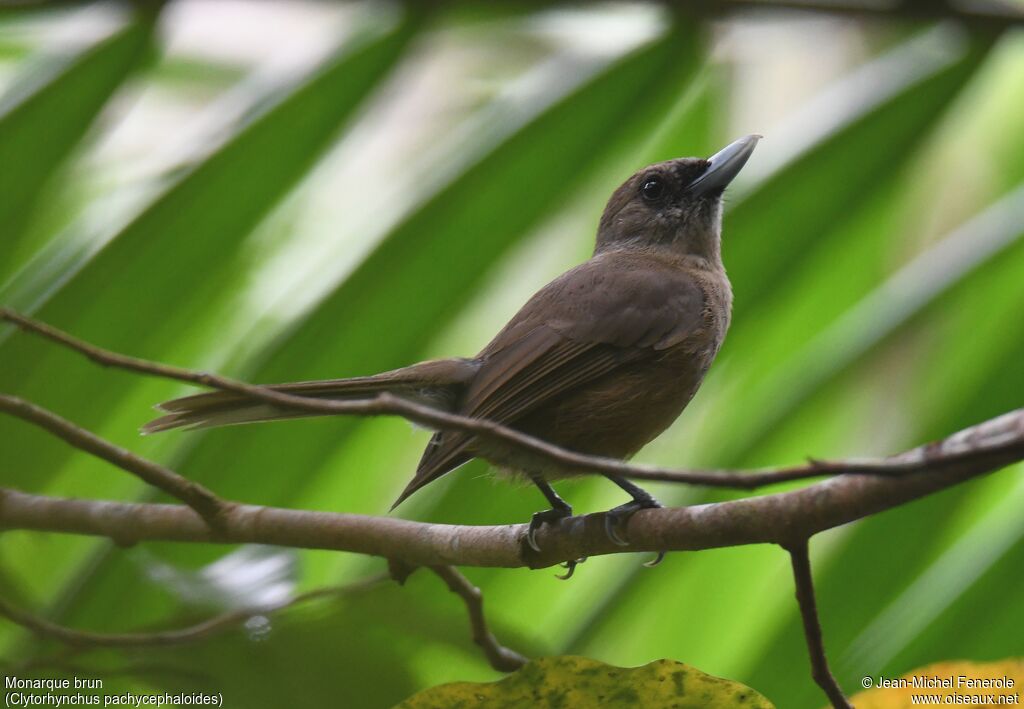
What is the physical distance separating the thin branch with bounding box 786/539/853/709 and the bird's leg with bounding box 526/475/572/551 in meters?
0.61

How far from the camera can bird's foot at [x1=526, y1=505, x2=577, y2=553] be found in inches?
88.5

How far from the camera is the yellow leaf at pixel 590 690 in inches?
73.7

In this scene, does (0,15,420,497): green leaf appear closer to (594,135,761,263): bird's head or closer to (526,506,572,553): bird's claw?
(594,135,761,263): bird's head

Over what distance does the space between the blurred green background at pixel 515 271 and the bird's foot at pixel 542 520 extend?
0.31 meters

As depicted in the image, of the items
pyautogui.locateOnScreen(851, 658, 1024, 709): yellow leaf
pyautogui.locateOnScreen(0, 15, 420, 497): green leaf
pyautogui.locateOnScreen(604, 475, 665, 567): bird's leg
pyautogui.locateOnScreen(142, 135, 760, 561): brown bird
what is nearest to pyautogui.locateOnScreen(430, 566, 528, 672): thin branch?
pyautogui.locateOnScreen(142, 135, 760, 561): brown bird

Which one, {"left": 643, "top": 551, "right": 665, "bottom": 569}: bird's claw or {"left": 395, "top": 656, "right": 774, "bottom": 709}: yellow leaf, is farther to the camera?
{"left": 643, "top": 551, "right": 665, "bottom": 569}: bird's claw

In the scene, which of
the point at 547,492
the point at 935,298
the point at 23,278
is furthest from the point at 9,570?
the point at 935,298

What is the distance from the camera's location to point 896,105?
288 cm

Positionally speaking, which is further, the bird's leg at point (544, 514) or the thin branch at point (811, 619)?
the bird's leg at point (544, 514)

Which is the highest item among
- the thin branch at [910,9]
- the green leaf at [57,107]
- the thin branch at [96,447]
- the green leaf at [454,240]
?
the thin branch at [910,9]

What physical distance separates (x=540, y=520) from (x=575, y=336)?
0.70m

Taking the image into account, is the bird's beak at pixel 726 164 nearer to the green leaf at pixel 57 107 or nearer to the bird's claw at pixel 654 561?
the bird's claw at pixel 654 561

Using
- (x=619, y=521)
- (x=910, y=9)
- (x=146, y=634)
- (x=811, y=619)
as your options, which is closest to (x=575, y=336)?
(x=619, y=521)

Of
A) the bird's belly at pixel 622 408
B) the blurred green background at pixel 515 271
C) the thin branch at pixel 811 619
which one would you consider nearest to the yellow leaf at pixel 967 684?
the thin branch at pixel 811 619
